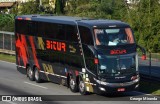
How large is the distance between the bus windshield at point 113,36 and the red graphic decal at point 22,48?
8.02m

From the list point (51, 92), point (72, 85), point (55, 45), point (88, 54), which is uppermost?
point (88, 54)

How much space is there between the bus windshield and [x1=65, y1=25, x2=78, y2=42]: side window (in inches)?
64.4

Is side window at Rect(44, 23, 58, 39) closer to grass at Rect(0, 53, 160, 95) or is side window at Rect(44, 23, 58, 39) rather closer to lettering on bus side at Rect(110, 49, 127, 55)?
lettering on bus side at Rect(110, 49, 127, 55)

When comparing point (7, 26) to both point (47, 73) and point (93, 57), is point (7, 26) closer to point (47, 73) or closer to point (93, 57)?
point (47, 73)

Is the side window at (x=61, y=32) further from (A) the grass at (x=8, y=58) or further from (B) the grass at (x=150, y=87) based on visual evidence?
(A) the grass at (x=8, y=58)

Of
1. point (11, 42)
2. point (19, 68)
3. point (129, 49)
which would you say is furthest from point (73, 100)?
point (11, 42)

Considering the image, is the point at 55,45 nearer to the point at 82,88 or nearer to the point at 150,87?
the point at 82,88

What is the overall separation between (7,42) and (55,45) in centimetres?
1851

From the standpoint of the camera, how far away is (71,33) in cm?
2462

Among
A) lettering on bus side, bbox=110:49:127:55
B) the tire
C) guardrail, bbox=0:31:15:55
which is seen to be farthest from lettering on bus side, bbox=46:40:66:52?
guardrail, bbox=0:31:15:55

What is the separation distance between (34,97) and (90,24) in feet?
13.7

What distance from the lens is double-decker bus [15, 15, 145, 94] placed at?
22469mm

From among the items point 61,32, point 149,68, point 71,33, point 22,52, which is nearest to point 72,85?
point 71,33

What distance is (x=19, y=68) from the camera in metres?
31.0
